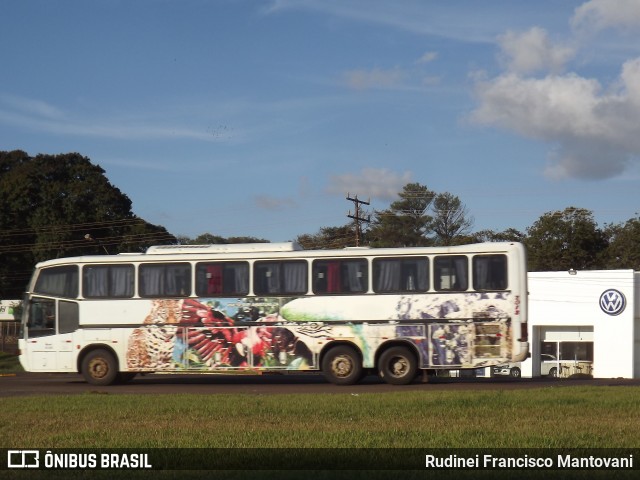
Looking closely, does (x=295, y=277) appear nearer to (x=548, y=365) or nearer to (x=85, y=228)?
(x=548, y=365)

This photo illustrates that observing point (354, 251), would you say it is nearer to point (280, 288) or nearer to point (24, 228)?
point (280, 288)

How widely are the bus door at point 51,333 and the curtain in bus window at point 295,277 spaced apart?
19.1 feet

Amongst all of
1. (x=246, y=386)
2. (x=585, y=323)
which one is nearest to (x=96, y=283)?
(x=246, y=386)

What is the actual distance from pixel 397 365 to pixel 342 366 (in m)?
1.41

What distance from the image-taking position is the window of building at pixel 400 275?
24438mm

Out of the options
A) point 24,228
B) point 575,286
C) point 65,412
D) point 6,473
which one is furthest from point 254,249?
point 24,228

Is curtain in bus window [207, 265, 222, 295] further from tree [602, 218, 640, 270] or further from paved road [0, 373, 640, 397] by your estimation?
tree [602, 218, 640, 270]

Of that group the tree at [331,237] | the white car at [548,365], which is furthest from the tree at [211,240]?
the white car at [548,365]

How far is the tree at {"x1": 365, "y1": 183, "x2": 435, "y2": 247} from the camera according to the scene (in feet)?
351

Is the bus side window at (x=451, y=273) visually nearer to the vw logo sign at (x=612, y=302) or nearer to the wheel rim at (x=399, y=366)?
the wheel rim at (x=399, y=366)

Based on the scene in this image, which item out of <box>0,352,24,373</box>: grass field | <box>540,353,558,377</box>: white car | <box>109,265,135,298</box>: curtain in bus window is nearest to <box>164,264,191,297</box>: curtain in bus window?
<box>109,265,135,298</box>: curtain in bus window

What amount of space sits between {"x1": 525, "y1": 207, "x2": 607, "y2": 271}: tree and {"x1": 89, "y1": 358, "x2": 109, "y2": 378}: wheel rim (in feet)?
215

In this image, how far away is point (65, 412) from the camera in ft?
51.0

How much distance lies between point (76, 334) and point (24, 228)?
49.9 m
